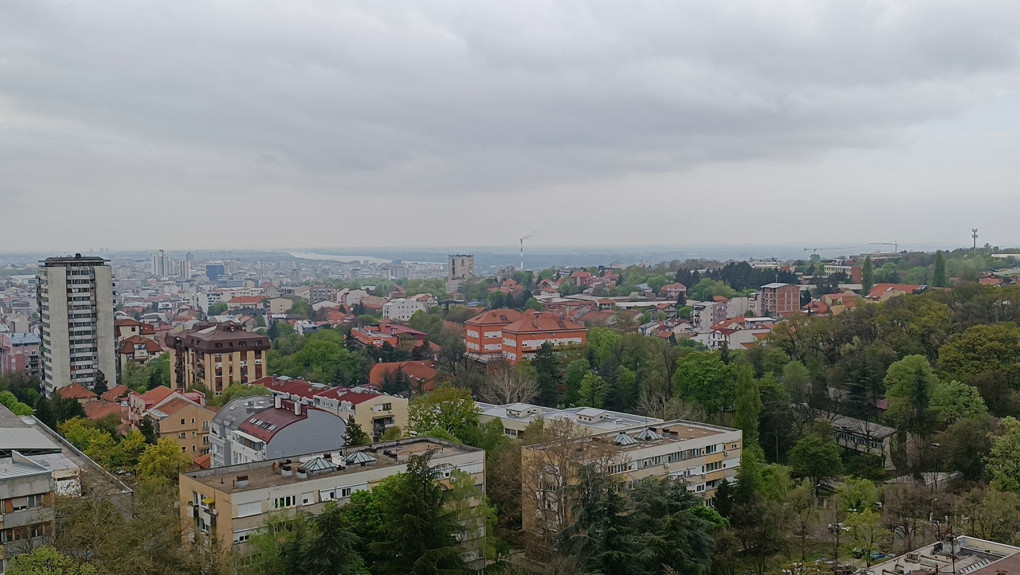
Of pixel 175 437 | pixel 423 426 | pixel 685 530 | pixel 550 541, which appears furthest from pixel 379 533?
pixel 175 437

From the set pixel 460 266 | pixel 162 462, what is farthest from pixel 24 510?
pixel 460 266

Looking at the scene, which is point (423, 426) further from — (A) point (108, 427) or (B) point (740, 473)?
(A) point (108, 427)

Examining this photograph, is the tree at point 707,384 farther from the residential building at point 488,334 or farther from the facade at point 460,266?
the facade at point 460,266

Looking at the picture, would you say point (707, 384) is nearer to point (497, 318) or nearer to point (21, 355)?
point (497, 318)

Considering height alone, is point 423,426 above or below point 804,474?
above

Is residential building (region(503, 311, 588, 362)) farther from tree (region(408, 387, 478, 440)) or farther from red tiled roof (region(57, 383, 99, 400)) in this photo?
tree (region(408, 387, 478, 440))

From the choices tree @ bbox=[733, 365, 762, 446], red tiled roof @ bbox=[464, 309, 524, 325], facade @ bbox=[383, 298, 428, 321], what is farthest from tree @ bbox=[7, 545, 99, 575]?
facade @ bbox=[383, 298, 428, 321]

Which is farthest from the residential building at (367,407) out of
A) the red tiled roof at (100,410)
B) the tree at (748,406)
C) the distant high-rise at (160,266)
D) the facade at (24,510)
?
the distant high-rise at (160,266)
